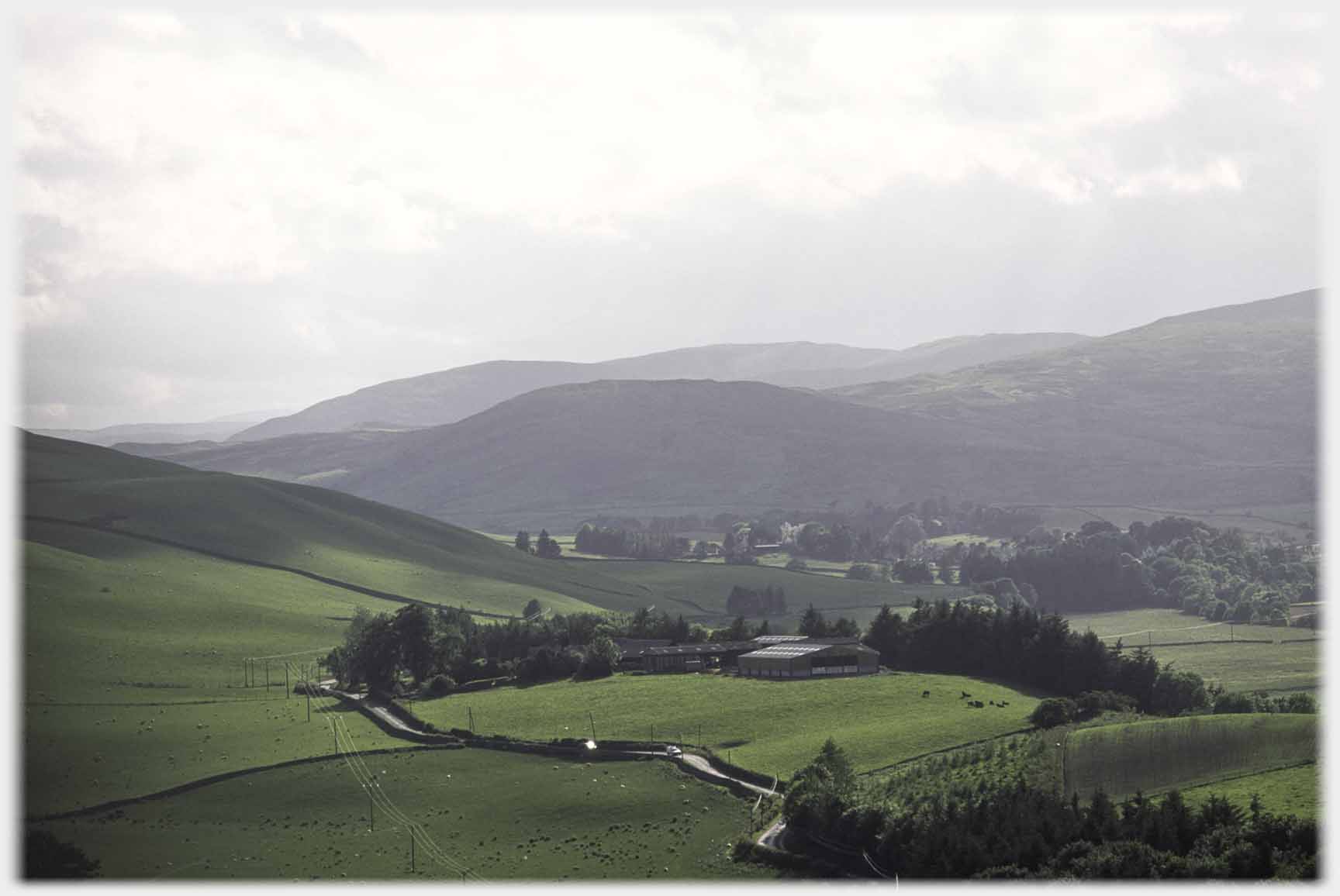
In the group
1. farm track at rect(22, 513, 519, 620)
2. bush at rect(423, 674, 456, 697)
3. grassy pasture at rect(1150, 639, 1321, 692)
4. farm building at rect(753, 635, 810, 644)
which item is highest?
farm track at rect(22, 513, 519, 620)

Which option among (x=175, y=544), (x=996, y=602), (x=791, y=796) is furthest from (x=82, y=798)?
(x=996, y=602)

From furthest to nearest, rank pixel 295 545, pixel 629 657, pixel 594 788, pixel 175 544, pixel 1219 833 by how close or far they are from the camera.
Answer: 1. pixel 295 545
2. pixel 175 544
3. pixel 629 657
4. pixel 594 788
5. pixel 1219 833

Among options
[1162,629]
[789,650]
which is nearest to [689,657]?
[789,650]

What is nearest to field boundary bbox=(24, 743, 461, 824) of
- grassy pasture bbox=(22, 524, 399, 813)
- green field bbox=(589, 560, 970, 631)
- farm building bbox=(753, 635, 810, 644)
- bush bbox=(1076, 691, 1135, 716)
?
grassy pasture bbox=(22, 524, 399, 813)

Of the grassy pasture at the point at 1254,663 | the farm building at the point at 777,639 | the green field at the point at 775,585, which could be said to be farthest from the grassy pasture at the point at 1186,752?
the green field at the point at 775,585

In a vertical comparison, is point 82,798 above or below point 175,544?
below

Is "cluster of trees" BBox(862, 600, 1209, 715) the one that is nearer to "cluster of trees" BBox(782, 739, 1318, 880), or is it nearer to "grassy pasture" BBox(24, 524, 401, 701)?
"cluster of trees" BBox(782, 739, 1318, 880)

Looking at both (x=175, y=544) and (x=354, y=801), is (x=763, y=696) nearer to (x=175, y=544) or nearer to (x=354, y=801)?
(x=354, y=801)

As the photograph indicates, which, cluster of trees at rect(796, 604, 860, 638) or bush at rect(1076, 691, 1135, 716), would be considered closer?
bush at rect(1076, 691, 1135, 716)

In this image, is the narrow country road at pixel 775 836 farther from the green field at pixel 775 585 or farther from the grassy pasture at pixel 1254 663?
the green field at pixel 775 585
